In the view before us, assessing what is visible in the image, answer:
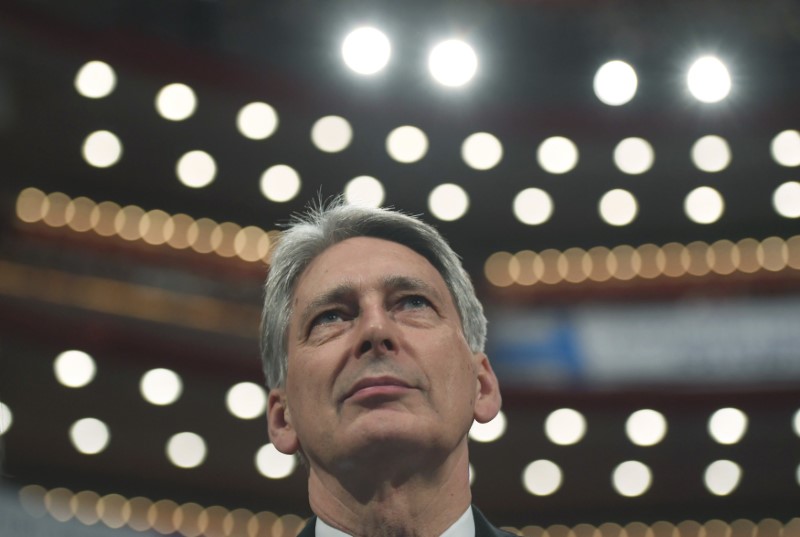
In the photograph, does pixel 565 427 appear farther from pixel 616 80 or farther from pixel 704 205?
pixel 616 80

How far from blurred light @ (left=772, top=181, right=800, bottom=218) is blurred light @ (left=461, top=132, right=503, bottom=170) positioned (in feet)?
14.1

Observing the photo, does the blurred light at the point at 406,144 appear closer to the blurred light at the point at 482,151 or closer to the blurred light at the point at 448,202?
the blurred light at the point at 482,151

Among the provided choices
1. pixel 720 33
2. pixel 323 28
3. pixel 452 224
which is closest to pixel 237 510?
pixel 452 224

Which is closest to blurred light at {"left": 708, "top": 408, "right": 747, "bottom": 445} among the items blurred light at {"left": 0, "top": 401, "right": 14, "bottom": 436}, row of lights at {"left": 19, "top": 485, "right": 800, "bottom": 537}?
row of lights at {"left": 19, "top": 485, "right": 800, "bottom": 537}

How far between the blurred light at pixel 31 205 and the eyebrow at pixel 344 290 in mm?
12573

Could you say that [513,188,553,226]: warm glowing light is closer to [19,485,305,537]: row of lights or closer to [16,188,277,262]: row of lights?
[16,188,277,262]: row of lights

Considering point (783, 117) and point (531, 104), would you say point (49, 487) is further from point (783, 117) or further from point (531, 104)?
point (783, 117)

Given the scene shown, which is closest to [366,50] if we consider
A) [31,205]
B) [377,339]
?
[31,205]

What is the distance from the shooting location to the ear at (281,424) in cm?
260

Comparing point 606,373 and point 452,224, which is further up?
point 452,224

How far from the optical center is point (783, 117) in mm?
14781

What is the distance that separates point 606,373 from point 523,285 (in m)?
1.88

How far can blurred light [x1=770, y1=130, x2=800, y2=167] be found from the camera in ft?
49.2

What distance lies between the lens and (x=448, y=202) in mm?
16406
